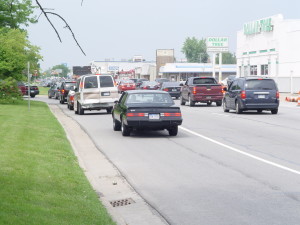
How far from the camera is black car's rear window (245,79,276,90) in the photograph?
29.3 m

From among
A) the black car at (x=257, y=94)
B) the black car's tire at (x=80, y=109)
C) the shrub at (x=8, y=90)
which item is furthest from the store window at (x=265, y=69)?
the black car's tire at (x=80, y=109)

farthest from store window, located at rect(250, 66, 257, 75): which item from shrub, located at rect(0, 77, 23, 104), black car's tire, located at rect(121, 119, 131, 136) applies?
black car's tire, located at rect(121, 119, 131, 136)

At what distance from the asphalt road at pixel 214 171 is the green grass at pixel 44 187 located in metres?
1.01

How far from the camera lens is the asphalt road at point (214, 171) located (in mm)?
8352

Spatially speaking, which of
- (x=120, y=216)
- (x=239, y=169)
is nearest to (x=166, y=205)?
(x=120, y=216)

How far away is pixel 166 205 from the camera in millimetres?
8883

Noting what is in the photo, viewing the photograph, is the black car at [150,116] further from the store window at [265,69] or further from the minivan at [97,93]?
the store window at [265,69]

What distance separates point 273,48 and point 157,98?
55.2m

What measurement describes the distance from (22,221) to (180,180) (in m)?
4.41

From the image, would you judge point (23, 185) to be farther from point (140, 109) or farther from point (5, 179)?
point (140, 109)

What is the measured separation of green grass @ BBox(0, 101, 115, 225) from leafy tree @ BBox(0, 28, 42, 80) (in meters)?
24.0

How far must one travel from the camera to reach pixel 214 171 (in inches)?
470

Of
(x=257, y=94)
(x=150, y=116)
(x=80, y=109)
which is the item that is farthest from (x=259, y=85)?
(x=150, y=116)

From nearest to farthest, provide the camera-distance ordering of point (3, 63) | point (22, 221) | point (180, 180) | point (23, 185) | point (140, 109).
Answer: point (22, 221) < point (23, 185) < point (180, 180) < point (140, 109) < point (3, 63)
